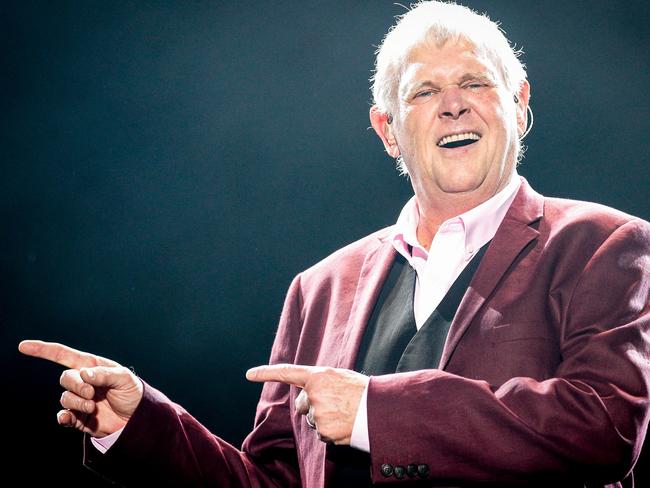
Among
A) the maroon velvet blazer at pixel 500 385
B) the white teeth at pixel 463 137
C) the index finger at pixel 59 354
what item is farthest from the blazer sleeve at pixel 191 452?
the white teeth at pixel 463 137

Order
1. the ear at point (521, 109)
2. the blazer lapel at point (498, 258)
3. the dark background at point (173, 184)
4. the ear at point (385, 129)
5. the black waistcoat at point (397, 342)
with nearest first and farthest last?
the blazer lapel at point (498, 258), the black waistcoat at point (397, 342), the ear at point (521, 109), the ear at point (385, 129), the dark background at point (173, 184)

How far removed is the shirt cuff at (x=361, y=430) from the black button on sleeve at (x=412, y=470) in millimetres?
76

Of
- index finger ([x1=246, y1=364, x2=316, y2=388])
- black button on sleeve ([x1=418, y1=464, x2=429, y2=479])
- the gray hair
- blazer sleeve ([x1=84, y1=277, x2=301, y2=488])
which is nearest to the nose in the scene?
the gray hair

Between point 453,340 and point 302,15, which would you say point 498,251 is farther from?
point 302,15

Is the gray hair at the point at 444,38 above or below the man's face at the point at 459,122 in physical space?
above

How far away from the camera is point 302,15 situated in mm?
2953

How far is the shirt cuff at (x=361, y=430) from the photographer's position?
1.41 metres

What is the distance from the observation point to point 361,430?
142cm

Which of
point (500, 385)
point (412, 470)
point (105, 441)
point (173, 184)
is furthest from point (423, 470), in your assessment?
point (173, 184)

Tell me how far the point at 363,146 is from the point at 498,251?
4.13 feet

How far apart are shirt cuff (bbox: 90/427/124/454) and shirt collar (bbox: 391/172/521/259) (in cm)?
81

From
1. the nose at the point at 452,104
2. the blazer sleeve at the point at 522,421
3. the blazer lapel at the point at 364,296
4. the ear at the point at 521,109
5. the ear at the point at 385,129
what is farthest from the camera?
the ear at the point at 385,129

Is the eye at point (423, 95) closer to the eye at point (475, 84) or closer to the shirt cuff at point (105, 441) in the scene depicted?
the eye at point (475, 84)

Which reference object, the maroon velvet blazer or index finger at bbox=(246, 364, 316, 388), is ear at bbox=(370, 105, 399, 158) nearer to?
the maroon velvet blazer
